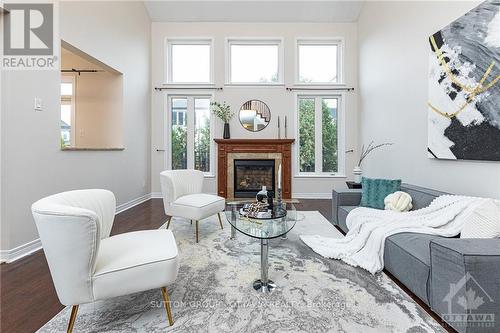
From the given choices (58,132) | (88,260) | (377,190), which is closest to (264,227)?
(88,260)

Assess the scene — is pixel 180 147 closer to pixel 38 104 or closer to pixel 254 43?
pixel 254 43

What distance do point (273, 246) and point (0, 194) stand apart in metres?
2.59

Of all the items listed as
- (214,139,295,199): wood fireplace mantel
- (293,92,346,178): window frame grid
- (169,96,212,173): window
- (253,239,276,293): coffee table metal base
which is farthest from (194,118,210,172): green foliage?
(253,239,276,293): coffee table metal base

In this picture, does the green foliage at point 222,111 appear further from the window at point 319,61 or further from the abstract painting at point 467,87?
the abstract painting at point 467,87

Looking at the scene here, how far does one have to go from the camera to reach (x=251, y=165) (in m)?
5.52

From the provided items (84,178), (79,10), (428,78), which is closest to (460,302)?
(428,78)

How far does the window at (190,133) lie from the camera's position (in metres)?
5.70

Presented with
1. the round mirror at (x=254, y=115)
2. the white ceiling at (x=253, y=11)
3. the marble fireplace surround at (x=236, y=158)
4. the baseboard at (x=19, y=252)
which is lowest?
the baseboard at (x=19, y=252)

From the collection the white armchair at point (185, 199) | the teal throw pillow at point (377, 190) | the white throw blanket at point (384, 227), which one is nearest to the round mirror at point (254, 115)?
the white armchair at point (185, 199)

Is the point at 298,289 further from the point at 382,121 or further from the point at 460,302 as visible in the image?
the point at 382,121

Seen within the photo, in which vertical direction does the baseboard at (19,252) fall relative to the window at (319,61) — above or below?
below

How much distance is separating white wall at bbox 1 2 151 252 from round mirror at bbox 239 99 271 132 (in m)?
2.08

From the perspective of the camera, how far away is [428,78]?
3.02 meters

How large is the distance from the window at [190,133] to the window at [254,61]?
0.94m
